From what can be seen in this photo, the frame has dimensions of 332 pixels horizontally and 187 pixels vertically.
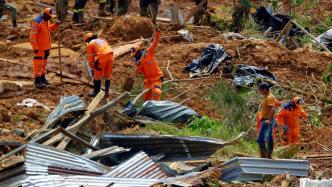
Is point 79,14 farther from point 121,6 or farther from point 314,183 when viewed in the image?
point 314,183

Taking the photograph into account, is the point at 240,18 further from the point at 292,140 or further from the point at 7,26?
the point at 292,140

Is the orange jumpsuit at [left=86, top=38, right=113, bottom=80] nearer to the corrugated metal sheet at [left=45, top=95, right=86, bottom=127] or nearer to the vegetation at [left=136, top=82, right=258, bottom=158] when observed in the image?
the corrugated metal sheet at [left=45, top=95, right=86, bottom=127]

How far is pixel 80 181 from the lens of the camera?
30.2ft

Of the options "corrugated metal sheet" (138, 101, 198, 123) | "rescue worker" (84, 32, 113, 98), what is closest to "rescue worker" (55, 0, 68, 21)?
"rescue worker" (84, 32, 113, 98)

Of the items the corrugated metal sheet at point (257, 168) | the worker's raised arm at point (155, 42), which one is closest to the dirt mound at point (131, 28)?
the worker's raised arm at point (155, 42)

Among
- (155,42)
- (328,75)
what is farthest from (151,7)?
(155,42)

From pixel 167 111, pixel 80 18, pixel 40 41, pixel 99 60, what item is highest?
pixel 40 41

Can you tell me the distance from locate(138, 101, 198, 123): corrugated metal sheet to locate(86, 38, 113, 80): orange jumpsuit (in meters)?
0.97

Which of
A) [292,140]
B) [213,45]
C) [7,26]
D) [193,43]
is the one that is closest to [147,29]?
[193,43]

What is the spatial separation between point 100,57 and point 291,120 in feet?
10.4

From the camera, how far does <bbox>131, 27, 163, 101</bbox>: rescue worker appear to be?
45.3ft

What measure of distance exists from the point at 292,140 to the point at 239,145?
4.79ft

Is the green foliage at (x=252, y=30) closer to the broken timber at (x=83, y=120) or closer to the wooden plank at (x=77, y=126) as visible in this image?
the wooden plank at (x=77, y=126)

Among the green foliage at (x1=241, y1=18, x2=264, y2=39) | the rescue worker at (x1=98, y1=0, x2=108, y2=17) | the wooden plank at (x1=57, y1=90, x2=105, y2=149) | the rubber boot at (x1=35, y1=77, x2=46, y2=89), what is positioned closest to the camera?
the wooden plank at (x1=57, y1=90, x2=105, y2=149)
